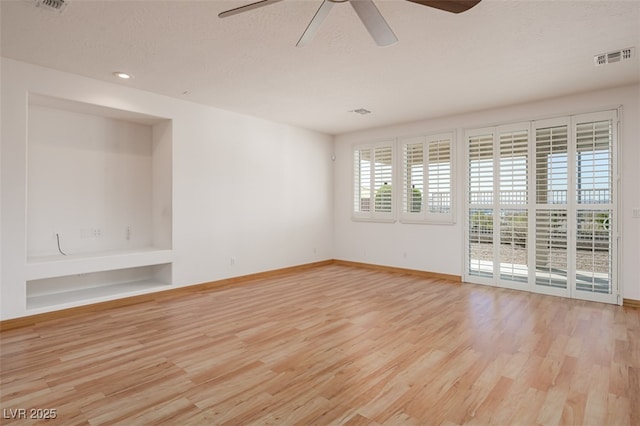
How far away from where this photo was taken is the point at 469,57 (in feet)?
11.5

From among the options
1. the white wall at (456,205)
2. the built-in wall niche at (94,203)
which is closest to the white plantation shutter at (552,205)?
the white wall at (456,205)

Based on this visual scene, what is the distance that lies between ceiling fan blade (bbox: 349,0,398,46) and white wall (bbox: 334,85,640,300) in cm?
364

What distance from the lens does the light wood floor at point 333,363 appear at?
2.13m

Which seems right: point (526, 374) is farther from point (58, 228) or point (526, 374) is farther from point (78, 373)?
point (58, 228)

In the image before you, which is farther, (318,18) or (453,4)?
(318,18)

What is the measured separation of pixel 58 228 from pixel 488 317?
5.39m

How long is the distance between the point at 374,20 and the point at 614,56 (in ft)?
9.37

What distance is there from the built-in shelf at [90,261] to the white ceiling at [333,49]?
217 cm

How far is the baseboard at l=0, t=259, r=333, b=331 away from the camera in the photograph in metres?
3.62

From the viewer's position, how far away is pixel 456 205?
5.80 meters

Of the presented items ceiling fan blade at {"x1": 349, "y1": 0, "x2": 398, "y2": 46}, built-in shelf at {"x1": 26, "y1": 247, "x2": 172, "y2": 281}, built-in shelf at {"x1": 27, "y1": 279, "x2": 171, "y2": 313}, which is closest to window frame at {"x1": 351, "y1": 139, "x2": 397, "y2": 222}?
built-in shelf at {"x1": 26, "y1": 247, "x2": 172, "y2": 281}

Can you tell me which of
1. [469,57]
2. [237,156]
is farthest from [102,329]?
[469,57]

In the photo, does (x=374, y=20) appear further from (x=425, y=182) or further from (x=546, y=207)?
(x=425, y=182)

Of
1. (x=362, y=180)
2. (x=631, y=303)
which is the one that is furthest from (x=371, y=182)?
(x=631, y=303)
